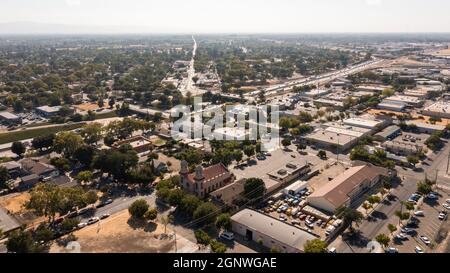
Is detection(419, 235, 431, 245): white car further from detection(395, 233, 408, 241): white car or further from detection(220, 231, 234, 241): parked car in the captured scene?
detection(220, 231, 234, 241): parked car

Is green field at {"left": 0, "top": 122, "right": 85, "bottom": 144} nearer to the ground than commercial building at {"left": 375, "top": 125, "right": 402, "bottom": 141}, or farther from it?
nearer to the ground

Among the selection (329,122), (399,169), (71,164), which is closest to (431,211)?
(399,169)

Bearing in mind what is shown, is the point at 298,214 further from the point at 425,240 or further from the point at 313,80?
the point at 313,80

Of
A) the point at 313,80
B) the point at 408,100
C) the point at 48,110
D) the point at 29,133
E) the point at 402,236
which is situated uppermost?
the point at 313,80

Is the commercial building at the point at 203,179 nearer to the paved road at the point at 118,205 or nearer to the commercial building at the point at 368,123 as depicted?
the paved road at the point at 118,205

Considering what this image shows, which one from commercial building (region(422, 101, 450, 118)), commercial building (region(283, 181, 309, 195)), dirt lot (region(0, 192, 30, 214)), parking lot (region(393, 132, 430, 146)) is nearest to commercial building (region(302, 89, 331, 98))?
commercial building (region(422, 101, 450, 118))

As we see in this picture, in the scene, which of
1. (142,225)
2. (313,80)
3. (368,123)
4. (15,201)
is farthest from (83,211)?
(313,80)
